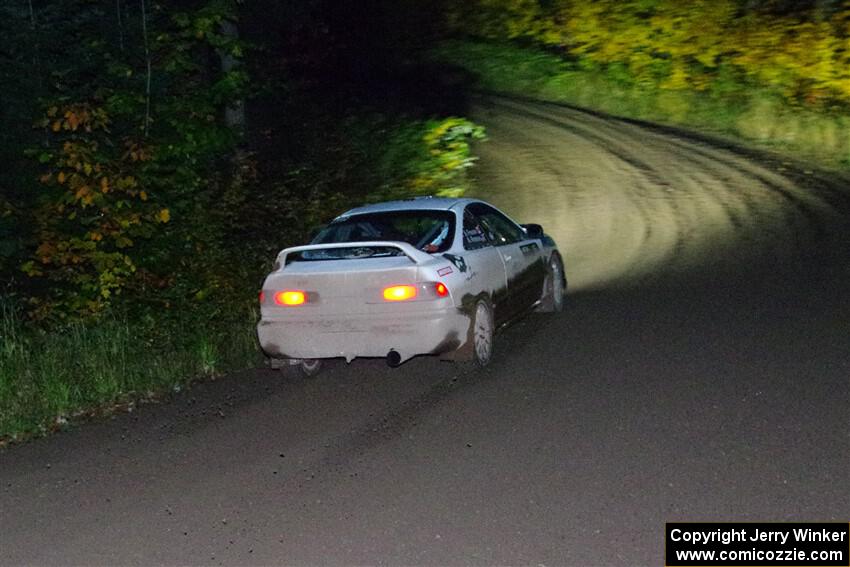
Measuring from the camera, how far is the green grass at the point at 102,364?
10219 mm

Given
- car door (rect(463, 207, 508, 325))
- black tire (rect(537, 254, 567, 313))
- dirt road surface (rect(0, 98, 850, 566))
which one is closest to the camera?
dirt road surface (rect(0, 98, 850, 566))

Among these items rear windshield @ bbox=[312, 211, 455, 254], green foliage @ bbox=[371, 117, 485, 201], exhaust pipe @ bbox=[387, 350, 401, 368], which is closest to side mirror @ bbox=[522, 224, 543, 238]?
rear windshield @ bbox=[312, 211, 455, 254]

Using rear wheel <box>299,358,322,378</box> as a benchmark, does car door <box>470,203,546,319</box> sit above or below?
above

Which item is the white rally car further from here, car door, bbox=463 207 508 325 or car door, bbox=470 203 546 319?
car door, bbox=470 203 546 319

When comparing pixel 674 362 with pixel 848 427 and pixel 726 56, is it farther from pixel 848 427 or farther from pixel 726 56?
pixel 726 56

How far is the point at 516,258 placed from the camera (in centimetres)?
1237

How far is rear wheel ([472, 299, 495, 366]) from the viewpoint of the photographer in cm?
1082

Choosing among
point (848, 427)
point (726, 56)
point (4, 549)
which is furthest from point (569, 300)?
point (726, 56)

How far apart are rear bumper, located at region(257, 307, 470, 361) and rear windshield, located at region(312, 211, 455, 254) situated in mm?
1075

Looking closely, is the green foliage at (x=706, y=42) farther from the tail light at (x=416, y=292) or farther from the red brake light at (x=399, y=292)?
the red brake light at (x=399, y=292)

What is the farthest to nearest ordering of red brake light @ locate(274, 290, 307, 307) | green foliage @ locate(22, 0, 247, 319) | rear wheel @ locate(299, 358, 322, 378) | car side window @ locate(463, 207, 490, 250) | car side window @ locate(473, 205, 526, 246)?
green foliage @ locate(22, 0, 247, 319), car side window @ locate(473, 205, 526, 246), car side window @ locate(463, 207, 490, 250), rear wheel @ locate(299, 358, 322, 378), red brake light @ locate(274, 290, 307, 307)

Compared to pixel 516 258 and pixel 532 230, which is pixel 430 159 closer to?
pixel 532 230

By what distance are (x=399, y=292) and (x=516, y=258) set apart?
2294mm

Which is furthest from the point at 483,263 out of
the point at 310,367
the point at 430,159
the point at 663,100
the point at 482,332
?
the point at 663,100
